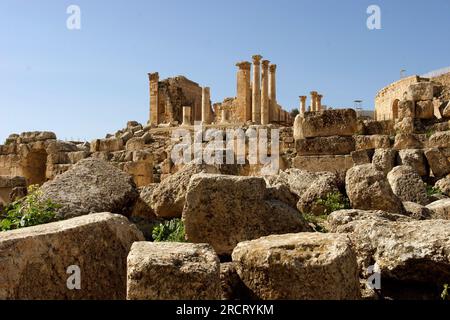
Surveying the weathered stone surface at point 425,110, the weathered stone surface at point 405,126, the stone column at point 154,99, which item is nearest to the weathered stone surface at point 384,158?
the weathered stone surface at point 405,126

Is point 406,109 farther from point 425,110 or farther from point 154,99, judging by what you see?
point 154,99

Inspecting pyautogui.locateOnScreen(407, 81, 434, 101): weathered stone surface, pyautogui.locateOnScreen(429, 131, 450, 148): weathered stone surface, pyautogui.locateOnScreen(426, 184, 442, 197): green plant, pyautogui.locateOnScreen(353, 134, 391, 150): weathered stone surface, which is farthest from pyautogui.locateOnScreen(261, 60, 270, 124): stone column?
pyautogui.locateOnScreen(426, 184, 442, 197): green plant

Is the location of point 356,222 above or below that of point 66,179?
Result: below

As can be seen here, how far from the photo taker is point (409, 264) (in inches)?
137

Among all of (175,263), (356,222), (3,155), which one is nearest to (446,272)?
(356,222)

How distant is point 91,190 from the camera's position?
203 inches

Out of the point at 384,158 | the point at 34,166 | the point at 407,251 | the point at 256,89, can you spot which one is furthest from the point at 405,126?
the point at 256,89

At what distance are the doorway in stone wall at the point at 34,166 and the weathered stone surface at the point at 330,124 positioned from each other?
12.2 meters

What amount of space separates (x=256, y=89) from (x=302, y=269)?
98.2 ft

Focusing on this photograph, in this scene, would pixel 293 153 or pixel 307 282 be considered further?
pixel 293 153

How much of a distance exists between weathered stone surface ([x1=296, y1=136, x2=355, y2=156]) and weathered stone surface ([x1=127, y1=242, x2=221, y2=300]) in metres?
7.64

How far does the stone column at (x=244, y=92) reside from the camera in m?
33.6
